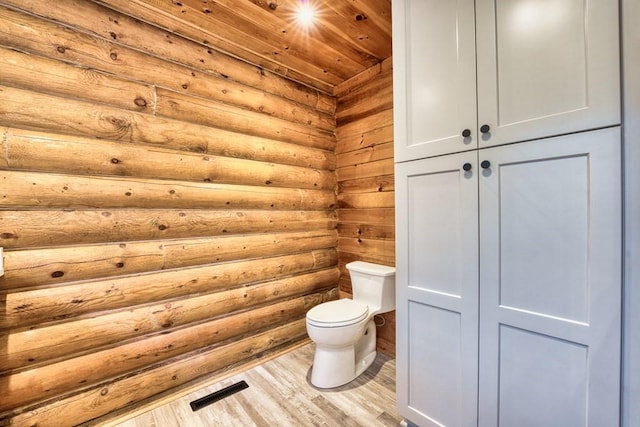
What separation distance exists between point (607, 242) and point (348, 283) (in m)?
1.98

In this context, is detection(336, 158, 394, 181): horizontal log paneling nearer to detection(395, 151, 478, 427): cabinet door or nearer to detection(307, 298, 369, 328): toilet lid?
detection(395, 151, 478, 427): cabinet door

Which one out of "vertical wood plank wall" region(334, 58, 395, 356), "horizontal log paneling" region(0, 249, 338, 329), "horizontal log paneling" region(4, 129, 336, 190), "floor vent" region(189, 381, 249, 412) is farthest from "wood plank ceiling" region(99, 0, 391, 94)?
"floor vent" region(189, 381, 249, 412)

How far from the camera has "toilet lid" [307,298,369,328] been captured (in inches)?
69.9

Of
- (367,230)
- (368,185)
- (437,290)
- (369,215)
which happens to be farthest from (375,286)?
(368,185)

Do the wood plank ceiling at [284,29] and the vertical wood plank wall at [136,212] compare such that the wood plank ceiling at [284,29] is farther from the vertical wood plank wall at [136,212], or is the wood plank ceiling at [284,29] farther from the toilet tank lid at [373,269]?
the toilet tank lid at [373,269]

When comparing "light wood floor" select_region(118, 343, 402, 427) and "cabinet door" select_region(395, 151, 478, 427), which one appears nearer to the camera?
"cabinet door" select_region(395, 151, 478, 427)

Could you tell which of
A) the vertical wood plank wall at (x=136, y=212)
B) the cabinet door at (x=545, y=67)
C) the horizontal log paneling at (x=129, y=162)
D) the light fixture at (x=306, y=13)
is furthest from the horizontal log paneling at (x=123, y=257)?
the cabinet door at (x=545, y=67)

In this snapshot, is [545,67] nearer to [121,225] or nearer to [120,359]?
[121,225]

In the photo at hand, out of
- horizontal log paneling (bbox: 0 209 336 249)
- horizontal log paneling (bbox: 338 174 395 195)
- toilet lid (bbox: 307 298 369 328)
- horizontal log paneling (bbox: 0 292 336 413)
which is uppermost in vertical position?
horizontal log paneling (bbox: 338 174 395 195)

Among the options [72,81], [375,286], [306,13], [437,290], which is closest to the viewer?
[437,290]

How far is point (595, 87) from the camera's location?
904mm

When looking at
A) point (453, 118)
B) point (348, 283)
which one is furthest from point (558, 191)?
point (348, 283)

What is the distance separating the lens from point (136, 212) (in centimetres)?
165

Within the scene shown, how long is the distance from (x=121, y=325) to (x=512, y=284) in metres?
2.06
